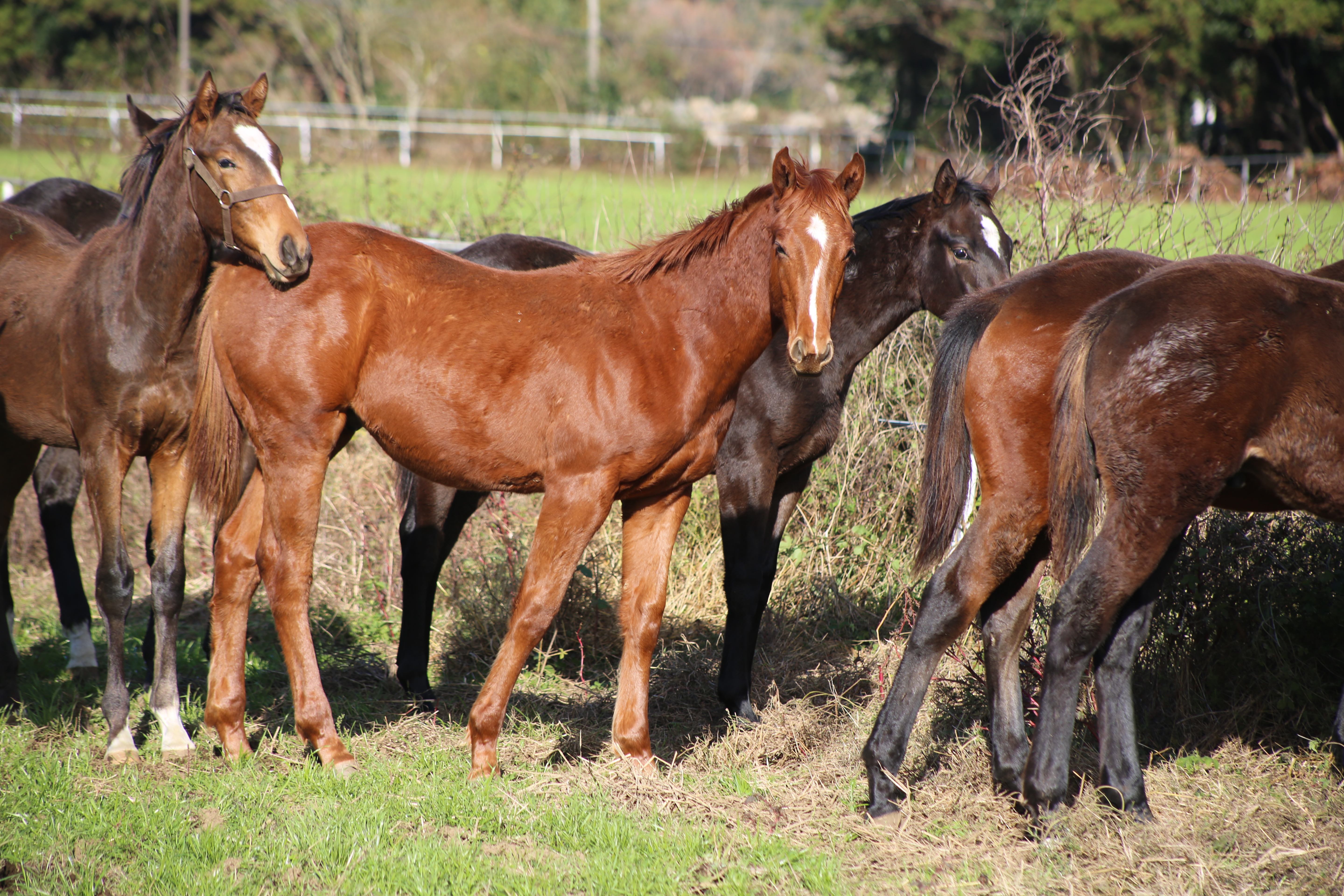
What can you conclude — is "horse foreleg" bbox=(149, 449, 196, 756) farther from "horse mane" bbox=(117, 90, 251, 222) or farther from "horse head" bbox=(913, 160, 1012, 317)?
"horse head" bbox=(913, 160, 1012, 317)

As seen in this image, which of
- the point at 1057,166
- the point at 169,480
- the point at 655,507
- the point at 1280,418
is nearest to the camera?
the point at 1280,418

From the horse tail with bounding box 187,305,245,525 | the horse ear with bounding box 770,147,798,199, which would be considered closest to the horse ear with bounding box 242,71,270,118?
the horse tail with bounding box 187,305,245,525

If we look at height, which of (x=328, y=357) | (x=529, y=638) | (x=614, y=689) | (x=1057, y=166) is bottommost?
A: (x=614, y=689)

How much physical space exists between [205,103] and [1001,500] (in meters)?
3.24

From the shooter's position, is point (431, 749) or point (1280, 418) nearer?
point (1280, 418)

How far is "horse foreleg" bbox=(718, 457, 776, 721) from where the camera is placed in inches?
177

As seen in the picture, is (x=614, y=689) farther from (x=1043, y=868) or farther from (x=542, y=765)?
(x=1043, y=868)

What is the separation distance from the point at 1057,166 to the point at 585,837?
477 centimetres

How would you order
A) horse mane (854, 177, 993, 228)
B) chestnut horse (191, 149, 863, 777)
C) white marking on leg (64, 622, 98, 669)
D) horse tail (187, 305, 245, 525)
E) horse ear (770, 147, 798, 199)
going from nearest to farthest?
1. horse ear (770, 147, 798, 199)
2. chestnut horse (191, 149, 863, 777)
3. horse tail (187, 305, 245, 525)
4. horse mane (854, 177, 993, 228)
5. white marking on leg (64, 622, 98, 669)

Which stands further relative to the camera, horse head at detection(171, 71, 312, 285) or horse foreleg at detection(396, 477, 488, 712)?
horse foreleg at detection(396, 477, 488, 712)

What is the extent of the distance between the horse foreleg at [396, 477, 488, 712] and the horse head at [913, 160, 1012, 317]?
7.70 ft

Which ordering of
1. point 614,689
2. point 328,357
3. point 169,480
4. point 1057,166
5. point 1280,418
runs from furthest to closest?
point 1057,166 → point 614,689 → point 169,480 → point 328,357 → point 1280,418

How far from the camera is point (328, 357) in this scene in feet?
11.3

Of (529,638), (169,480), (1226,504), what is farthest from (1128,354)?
(169,480)
